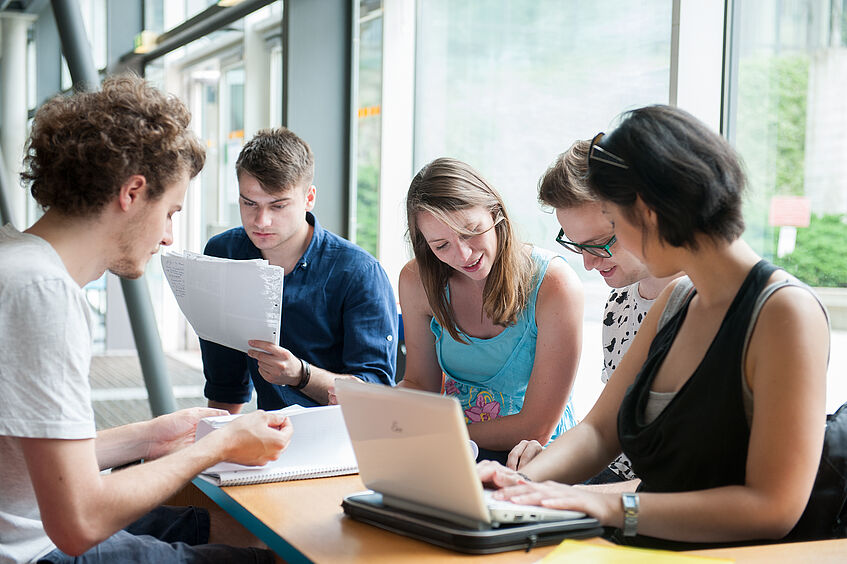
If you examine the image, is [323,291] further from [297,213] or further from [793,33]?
[793,33]

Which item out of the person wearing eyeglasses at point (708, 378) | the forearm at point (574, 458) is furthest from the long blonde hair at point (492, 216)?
the person wearing eyeglasses at point (708, 378)

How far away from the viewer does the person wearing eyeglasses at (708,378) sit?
51.7 inches

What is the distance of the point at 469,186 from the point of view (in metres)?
2.24

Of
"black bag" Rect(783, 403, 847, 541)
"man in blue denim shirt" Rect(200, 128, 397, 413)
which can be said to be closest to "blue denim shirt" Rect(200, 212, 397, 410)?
"man in blue denim shirt" Rect(200, 128, 397, 413)

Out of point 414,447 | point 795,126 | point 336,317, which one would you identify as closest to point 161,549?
point 414,447

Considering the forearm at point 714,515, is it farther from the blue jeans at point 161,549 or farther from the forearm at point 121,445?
the forearm at point 121,445

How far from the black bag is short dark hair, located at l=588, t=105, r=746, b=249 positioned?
0.35m

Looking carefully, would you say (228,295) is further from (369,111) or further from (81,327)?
(369,111)

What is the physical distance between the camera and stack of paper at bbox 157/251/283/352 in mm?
2092

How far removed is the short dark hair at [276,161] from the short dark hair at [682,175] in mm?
1320

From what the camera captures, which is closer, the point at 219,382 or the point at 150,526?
the point at 150,526

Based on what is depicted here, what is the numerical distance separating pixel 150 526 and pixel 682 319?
1.13m

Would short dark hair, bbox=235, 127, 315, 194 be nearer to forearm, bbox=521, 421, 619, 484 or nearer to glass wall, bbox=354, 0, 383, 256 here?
forearm, bbox=521, 421, 619, 484

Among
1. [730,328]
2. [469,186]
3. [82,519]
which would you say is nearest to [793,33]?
[469,186]
